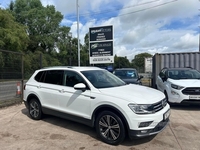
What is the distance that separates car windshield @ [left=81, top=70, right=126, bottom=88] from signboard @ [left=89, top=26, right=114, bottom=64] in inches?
362

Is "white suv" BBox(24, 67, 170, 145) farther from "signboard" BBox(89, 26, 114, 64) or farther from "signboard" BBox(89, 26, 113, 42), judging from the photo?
"signboard" BBox(89, 26, 113, 42)

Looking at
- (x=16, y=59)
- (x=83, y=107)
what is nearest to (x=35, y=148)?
(x=83, y=107)

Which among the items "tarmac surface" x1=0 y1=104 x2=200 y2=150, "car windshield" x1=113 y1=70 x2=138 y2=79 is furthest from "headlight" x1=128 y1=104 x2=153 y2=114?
"car windshield" x1=113 y1=70 x2=138 y2=79

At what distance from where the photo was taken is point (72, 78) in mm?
5156

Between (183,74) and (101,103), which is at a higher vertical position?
(183,74)

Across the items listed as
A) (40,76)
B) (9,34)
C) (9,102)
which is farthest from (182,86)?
(9,34)

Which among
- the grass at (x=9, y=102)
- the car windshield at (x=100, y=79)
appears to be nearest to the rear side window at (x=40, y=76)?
the car windshield at (x=100, y=79)

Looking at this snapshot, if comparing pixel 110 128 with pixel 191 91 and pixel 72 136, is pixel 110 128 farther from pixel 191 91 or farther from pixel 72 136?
pixel 191 91

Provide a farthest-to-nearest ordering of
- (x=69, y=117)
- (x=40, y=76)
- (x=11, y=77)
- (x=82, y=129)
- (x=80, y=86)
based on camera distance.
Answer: (x=11, y=77)
(x=40, y=76)
(x=82, y=129)
(x=69, y=117)
(x=80, y=86)

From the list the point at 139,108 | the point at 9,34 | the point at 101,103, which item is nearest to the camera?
the point at 139,108

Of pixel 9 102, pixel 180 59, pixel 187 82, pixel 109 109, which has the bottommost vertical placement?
pixel 9 102

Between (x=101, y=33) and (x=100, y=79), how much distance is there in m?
10.0

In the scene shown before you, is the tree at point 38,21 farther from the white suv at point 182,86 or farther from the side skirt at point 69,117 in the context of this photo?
the side skirt at point 69,117

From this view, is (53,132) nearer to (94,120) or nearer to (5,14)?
(94,120)
